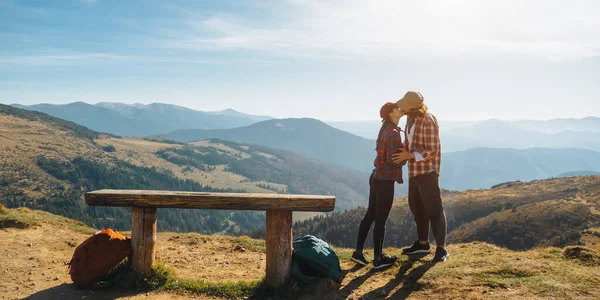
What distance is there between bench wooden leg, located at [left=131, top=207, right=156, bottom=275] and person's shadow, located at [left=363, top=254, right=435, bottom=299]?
15.2 ft

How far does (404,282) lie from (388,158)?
2595mm

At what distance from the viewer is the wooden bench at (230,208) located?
314 inches

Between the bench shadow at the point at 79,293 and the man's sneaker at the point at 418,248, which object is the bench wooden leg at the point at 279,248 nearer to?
the bench shadow at the point at 79,293

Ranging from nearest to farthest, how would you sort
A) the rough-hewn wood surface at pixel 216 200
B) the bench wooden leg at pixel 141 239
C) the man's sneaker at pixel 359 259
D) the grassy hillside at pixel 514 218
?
the rough-hewn wood surface at pixel 216 200 < the bench wooden leg at pixel 141 239 < the man's sneaker at pixel 359 259 < the grassy hillside at pixel 514 218

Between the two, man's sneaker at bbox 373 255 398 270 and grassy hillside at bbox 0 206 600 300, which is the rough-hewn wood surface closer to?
grassy hillside at bbox 0 206 600 300

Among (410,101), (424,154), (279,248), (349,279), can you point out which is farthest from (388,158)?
(279,248)

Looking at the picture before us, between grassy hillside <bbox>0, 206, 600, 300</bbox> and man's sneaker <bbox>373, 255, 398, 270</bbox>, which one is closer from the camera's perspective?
grassy hillside <bbox>0, 206, 600, 300</bbox>

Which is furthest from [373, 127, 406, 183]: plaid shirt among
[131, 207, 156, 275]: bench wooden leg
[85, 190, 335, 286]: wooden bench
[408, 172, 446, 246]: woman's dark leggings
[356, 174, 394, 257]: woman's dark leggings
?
[131, 207, 156, 275]: bench wooden leg

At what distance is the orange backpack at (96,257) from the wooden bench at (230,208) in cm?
33

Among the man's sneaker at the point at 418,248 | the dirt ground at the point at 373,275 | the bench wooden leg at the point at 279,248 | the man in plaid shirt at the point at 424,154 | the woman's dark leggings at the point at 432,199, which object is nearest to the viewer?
the dirt ground at the point at 373,275

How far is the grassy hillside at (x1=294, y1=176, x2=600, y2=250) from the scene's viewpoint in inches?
3063

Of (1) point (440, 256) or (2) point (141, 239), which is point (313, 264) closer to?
(1) point (440, 256)

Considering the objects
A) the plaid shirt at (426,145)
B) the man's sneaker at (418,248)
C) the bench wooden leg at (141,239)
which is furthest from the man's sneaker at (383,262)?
the bench wooden leg at (141,239)

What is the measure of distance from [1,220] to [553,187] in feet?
462
